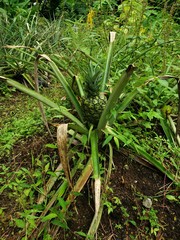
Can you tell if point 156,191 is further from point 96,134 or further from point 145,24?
point 145,24

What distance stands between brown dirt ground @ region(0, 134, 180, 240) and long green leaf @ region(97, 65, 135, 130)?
25 centimetres

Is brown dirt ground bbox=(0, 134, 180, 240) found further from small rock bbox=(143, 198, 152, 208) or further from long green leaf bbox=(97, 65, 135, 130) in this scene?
long green leaf bbox=(97, 65, 135, 130)

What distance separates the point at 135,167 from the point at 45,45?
2.36m

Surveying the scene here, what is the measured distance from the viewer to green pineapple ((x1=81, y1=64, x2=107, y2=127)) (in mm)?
1625

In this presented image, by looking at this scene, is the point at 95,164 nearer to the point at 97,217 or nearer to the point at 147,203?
the point at 97,217

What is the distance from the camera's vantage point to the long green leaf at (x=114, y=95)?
1.32m

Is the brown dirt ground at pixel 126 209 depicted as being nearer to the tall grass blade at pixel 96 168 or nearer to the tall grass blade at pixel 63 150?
the tall grass blade at pixel 96 168

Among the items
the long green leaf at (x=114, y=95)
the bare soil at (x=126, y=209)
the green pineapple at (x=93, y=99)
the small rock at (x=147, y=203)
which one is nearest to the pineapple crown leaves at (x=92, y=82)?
the green pineapple at (x=93, y=99)

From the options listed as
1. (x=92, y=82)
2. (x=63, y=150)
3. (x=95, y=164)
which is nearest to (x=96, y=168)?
(x=95, y=164)

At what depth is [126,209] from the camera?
58.6 inches

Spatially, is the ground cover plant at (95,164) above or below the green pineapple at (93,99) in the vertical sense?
below

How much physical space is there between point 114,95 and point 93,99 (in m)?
0.23

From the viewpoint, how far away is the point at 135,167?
5.51 ft

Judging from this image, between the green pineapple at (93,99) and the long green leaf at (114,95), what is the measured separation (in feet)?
0.26
